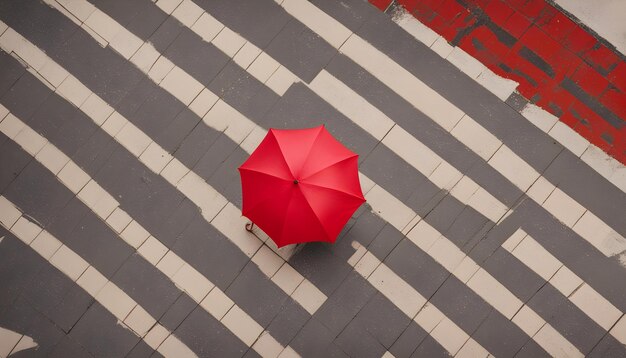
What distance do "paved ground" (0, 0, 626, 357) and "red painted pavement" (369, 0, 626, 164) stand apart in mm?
204

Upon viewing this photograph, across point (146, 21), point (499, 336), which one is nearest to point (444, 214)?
point (499, 336)

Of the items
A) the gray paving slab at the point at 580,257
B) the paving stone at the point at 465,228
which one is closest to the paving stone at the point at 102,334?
the paving stone at the point at 465,228

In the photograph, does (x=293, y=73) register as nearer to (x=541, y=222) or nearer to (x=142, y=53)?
(x=142, y=53)

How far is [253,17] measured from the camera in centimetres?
848

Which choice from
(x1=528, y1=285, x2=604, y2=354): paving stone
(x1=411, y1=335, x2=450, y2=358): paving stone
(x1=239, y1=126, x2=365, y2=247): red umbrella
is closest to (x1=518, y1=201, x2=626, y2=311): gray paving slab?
(x1=528, y1=285, x2=604, y2=354): paving stone

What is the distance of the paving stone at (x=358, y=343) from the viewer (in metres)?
7.86

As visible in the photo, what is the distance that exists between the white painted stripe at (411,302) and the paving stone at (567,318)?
1.04 m

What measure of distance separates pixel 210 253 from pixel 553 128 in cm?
530

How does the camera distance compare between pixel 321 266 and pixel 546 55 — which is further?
pixel 546 55

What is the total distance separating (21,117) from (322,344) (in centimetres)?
556

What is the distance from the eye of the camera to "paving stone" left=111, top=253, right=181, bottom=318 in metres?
7.95

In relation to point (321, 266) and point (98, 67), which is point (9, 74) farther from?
point (321, 266)

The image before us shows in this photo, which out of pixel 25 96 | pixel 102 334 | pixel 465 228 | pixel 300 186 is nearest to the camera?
pixel 300 186

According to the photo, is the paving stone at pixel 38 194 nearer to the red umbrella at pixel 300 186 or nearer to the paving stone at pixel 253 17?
the red umbrella at pixel 300 186
